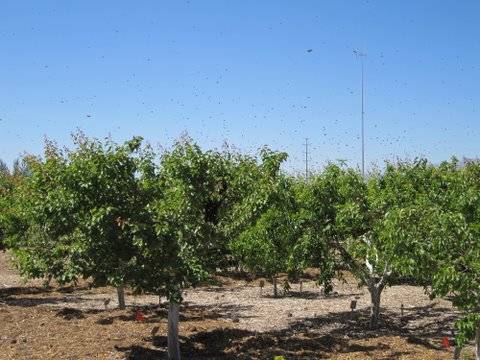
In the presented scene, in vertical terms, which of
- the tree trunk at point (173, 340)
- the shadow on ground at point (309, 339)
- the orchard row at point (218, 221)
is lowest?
the shadow on ground at point (309, 339)

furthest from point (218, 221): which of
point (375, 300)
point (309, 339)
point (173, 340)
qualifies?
point (375, 300)

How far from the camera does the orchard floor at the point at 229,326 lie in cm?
1309

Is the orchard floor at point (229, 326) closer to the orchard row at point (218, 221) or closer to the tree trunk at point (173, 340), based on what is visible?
the tree trunk at point (173, 340)

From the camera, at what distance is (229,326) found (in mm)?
15961

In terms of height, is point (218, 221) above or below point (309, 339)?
above

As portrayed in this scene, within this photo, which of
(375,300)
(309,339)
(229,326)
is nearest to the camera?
(309,339)

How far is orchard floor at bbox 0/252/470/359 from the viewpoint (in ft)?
43.0

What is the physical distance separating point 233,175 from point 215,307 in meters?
8.69

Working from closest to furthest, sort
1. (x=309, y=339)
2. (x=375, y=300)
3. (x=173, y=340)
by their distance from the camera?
(x=173, y=340) < (x=309, y=339) < (x=375, y=300)

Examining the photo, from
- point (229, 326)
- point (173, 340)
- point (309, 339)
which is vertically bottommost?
point (309, 339)

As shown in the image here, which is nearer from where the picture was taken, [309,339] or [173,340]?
[173,340]

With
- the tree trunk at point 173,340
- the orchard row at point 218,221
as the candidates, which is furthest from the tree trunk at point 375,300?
the tree trunk at point 173,340

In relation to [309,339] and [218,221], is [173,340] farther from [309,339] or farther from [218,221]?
[309,339]

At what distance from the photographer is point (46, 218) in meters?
10.5
